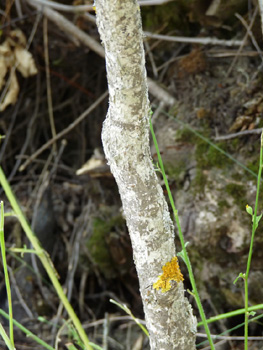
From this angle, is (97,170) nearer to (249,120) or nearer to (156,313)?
(249,120)

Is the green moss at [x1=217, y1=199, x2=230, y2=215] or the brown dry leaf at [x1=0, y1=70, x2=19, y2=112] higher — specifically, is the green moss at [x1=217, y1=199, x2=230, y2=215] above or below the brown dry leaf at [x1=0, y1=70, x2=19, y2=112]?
below

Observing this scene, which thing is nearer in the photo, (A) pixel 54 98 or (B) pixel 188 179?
(B) pixel 188 179

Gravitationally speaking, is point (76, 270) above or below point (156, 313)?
below

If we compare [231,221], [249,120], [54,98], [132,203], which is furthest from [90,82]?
[132,203]

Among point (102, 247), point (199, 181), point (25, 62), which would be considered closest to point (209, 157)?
point (199, 181)

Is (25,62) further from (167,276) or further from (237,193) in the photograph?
(167,276)

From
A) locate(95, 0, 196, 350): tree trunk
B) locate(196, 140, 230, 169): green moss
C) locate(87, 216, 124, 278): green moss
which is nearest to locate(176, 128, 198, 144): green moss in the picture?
locate(196, 140, 230, 169): green moss

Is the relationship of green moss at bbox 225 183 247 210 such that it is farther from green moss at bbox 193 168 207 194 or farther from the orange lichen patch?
the orange lichen patch
